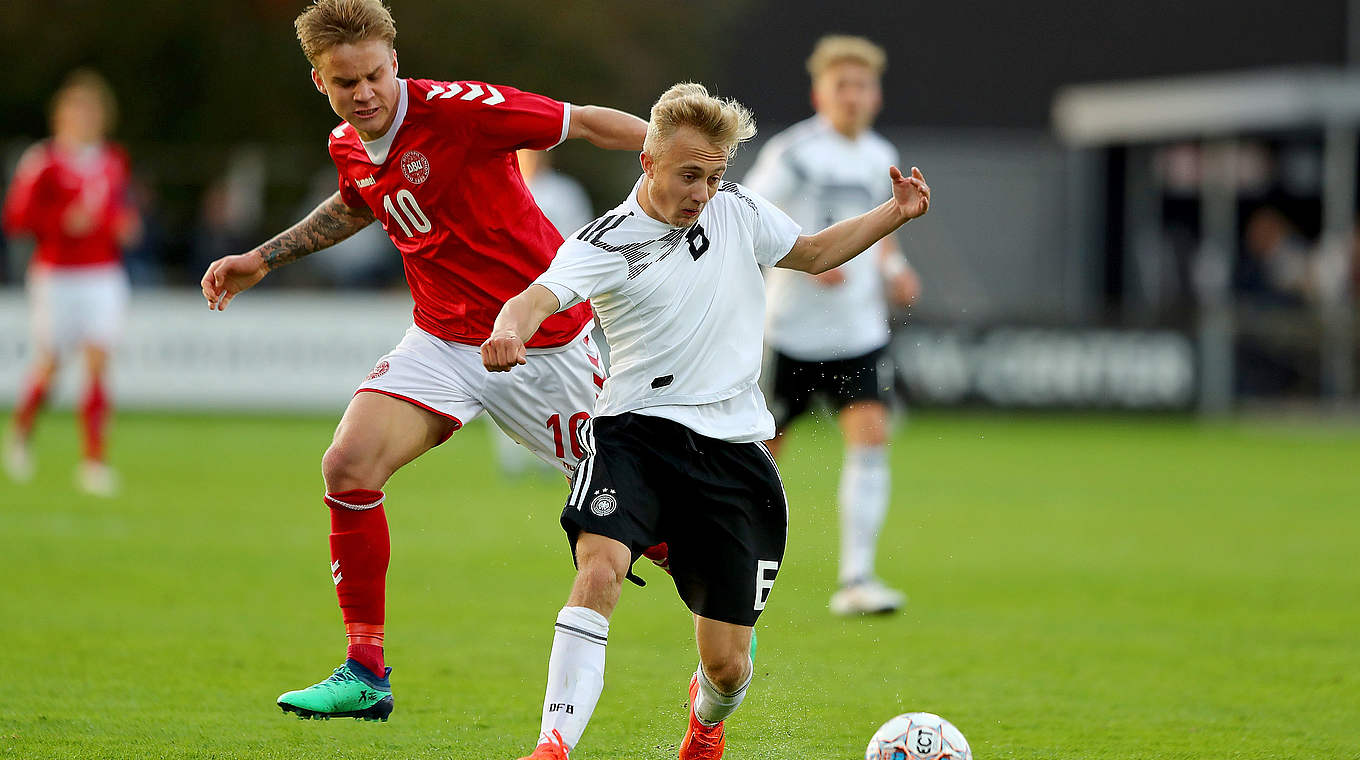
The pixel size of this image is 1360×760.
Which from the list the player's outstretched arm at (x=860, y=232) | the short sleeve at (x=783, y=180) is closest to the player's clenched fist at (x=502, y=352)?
the player's outstretched arm at (x=860, y=232)

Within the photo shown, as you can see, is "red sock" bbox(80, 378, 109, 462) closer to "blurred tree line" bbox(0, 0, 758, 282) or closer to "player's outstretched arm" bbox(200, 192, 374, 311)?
"player's outstretched arm" bbox(200, 192, 374, 311)

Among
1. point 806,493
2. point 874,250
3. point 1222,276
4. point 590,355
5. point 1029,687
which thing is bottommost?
point 1029,687

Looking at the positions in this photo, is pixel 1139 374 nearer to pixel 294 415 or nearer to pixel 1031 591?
pixel 294 415

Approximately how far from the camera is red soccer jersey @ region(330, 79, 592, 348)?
5.74 meters

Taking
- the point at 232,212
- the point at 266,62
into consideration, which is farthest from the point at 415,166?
the point at 266,62

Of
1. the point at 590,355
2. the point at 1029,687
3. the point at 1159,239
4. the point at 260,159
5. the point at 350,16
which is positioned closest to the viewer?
the point at 350,16

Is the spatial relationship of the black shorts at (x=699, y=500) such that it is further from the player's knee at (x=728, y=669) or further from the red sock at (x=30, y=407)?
the red sock at (x=30, y=407)

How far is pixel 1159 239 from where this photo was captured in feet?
86.7

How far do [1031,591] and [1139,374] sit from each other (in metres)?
12.0

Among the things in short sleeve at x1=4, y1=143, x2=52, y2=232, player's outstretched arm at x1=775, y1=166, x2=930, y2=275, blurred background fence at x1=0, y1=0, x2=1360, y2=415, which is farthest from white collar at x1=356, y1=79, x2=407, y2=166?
blurred background fence at x1=0, y1=0, x2=1360, y2=415

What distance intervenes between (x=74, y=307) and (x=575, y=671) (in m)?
9.63

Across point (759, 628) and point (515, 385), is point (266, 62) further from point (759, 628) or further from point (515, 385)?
point (759, 628)

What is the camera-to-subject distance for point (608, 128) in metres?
5.65

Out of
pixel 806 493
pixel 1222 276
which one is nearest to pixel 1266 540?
pixel 806 493
